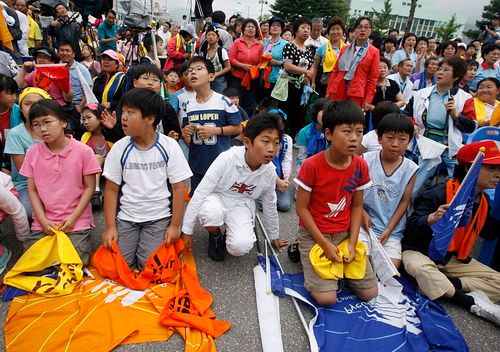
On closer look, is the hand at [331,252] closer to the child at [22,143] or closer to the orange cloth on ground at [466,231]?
the orange cloth on ground at [466,231]

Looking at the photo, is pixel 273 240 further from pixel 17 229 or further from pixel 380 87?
pixel 380 87

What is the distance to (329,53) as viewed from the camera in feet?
17.4

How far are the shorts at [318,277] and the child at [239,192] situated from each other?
37 centimetres

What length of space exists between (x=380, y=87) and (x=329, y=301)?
153 inches

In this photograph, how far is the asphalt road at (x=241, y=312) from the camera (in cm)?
203

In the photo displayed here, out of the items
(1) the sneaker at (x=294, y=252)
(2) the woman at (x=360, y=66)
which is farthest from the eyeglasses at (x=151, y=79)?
(2) the woman at (x=360, y=66)

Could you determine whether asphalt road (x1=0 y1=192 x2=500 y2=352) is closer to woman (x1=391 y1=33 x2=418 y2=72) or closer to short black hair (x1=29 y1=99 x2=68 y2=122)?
short black hair (x1=29 y1=99 x2=68 y2=122)

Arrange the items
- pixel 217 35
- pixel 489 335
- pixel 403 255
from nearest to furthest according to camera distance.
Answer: pixel 489 335 → pixel 403 255 → pixel 217 35

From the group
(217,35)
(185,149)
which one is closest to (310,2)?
(217,35)

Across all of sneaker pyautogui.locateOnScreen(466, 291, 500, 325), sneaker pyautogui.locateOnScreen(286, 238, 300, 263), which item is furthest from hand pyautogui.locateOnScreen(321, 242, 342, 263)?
→ sneaker pyautogui.locateOnScreen(466, 291, 500, 325)

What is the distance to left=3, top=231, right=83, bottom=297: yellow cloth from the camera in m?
2.27

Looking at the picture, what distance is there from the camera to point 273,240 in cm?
298

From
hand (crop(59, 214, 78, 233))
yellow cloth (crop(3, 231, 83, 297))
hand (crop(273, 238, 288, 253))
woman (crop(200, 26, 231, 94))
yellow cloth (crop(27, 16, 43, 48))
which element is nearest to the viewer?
yellow cloth (crop(3, 231, 83, 297))

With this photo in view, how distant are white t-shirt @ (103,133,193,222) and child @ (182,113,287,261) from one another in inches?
10.8
